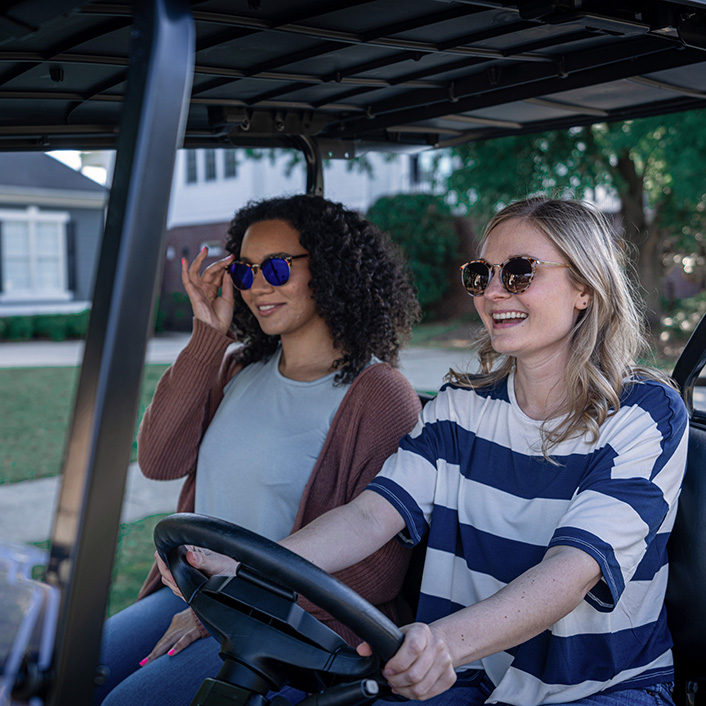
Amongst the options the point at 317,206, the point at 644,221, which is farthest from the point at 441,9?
the point at 644,221

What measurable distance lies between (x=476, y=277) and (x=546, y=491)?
0.53 m

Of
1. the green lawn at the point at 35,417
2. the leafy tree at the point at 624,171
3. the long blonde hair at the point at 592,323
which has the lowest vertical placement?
the green lawn at the point at 35,417

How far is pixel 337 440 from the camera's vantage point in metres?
2.29

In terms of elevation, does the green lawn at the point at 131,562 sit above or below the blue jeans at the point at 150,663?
below

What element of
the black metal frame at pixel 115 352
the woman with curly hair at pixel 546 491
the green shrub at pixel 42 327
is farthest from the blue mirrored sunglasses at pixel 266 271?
the green shrub at pixel 42 327

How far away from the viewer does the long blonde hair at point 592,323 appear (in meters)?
1.83

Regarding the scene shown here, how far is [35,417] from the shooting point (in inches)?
342

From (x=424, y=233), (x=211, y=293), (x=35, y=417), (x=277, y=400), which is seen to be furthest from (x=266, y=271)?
(x=424, y=233)

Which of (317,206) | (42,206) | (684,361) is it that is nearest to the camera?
(684,361)

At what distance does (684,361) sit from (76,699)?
1.75 metres

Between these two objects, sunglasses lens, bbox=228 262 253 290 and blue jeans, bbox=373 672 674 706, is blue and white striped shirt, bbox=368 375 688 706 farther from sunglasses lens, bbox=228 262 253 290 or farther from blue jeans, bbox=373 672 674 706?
sunglasses lens, bbox=228 262 253 290

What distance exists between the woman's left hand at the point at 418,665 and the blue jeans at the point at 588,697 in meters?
0.48

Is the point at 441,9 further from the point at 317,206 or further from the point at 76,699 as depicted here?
the point at 76,699

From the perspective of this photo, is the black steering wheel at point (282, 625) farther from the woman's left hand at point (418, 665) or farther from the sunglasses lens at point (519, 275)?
the sunglasses lens at point (519, 275)
